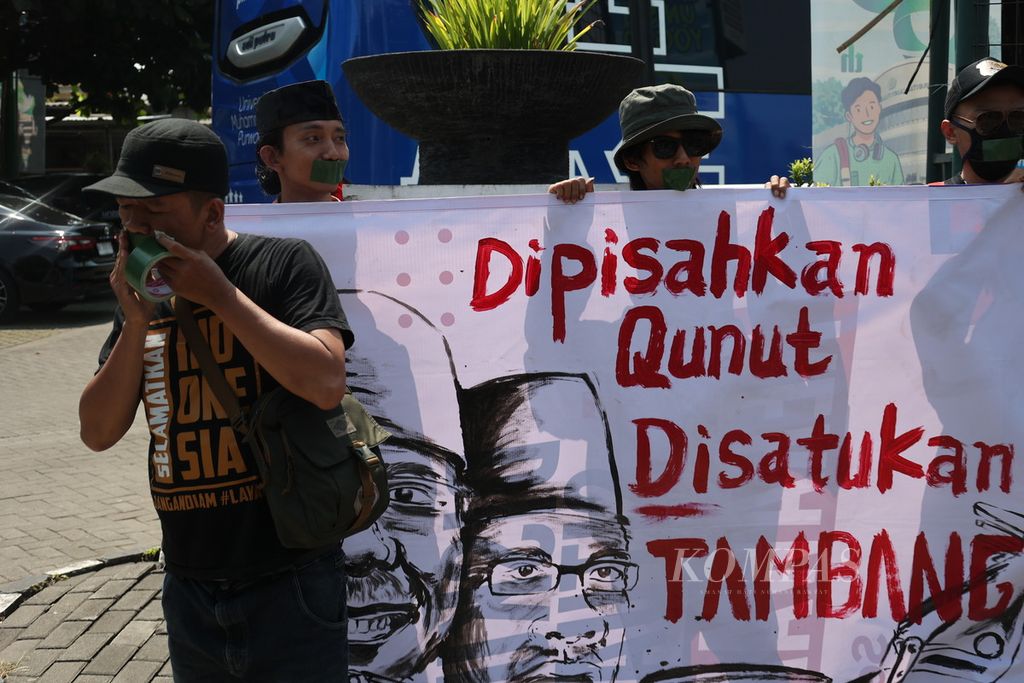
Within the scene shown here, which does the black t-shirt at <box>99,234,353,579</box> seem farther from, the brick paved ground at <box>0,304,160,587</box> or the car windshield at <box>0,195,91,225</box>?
the car windshield at <box>0,195,91,225</box>

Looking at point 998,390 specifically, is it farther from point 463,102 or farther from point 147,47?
point 147,47

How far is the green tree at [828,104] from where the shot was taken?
6.71 m

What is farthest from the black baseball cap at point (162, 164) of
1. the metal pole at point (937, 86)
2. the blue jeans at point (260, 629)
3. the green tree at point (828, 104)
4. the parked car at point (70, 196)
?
the parked car at point (70, 196)

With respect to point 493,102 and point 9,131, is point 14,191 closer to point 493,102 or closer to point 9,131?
point 9,131

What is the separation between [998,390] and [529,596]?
1444 millimetres

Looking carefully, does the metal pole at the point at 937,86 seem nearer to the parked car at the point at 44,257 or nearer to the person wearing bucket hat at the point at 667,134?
the person wearing bucket hat at the point at 667,134

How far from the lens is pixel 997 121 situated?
3141mm

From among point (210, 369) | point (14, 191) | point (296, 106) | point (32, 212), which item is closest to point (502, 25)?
point (296, 106)

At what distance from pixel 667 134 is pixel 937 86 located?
3286 millimetres

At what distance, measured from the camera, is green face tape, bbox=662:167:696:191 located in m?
3.10

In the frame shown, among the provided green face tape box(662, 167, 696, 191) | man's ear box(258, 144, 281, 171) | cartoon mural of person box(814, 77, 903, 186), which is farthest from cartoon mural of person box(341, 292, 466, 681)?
cartoon mural of person box(814, 77, 903, 186)

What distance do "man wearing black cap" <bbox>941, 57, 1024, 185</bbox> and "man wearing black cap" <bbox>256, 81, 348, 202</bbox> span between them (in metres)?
1.84

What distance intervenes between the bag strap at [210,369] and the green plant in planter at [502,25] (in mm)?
1957

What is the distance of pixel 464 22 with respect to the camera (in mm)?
3672
